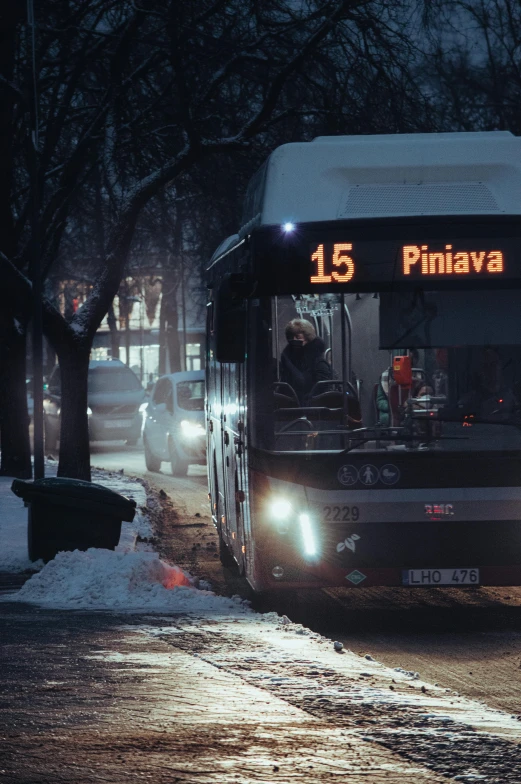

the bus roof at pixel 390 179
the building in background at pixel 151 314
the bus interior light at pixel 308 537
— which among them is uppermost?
the building in background at pixel 151 314

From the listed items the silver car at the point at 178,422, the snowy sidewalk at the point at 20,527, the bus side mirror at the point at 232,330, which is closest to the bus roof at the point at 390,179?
the bus side mirror at the point at 232,330

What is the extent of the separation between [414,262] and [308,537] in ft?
6.50

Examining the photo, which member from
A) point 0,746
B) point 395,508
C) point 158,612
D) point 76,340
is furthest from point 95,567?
point 76,340

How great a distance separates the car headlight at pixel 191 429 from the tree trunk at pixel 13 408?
115 inches

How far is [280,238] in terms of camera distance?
32.2 ft

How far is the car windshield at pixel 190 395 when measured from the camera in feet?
84.4

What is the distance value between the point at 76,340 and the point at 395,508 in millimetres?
11168

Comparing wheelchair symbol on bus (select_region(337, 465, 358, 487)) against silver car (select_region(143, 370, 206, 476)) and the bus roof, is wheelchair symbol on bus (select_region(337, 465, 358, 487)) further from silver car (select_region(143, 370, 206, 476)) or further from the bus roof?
silver car (select_region(143, 370, 206, 476))

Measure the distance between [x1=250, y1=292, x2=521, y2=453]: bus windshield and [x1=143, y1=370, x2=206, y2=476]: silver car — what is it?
15.6m

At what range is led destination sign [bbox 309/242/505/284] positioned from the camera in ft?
31.8

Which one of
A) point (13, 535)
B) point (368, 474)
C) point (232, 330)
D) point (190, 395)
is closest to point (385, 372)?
point (368, 474)

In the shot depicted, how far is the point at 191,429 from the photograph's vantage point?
25469mm

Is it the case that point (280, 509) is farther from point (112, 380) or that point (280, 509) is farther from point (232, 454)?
point (112, 380)

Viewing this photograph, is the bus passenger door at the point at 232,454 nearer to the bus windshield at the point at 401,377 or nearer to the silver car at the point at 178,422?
the bus windshield at the point at 401,377
